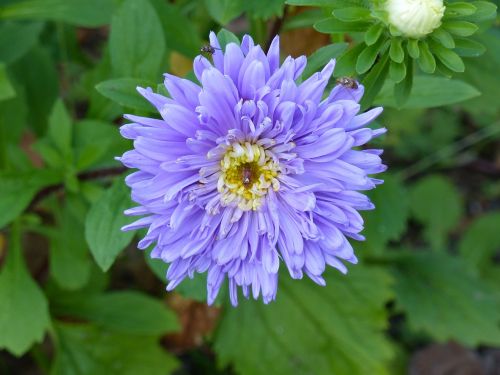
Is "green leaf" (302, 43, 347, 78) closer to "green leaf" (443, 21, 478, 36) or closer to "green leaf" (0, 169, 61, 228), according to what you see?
"green leaf" (443, 21, 478, 36)

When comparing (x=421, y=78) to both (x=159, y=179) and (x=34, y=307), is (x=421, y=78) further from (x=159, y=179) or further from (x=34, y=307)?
(x=34, y=307)

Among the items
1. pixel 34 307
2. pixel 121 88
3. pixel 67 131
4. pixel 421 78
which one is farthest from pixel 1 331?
pixel 421 78

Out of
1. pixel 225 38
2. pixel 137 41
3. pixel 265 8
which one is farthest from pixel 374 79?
pixel 137 41

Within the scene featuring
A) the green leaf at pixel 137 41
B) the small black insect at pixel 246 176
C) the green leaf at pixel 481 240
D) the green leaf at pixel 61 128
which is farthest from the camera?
the green leaf at pixel 481 240

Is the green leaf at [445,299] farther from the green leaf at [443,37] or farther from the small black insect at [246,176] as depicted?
the green leaf at [443,37]

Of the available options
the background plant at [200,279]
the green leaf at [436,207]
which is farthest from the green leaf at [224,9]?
the green leaf at [436,207]
